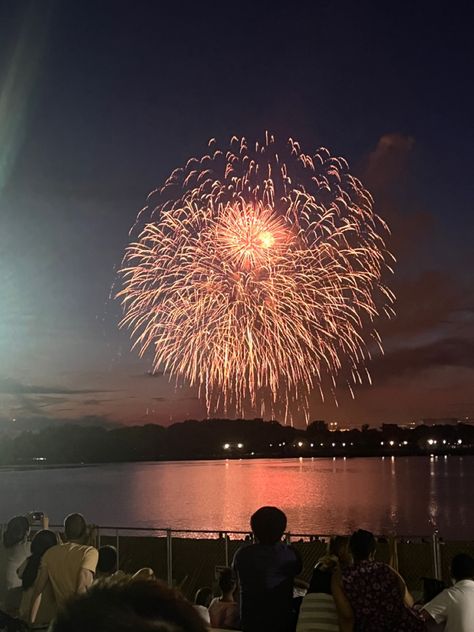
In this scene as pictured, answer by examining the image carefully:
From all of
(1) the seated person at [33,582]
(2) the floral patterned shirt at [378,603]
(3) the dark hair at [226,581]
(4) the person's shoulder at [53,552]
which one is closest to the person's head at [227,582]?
(3) the dark hair at [226,581]

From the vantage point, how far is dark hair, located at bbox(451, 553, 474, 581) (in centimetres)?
505

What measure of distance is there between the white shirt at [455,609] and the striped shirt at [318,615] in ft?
2.18

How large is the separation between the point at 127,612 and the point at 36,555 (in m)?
4.69

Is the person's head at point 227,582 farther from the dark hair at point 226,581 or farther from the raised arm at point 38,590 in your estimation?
the raised arm at point 38,590

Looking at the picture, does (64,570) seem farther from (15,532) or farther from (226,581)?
(226,581)

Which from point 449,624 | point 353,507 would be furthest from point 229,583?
point 353,507

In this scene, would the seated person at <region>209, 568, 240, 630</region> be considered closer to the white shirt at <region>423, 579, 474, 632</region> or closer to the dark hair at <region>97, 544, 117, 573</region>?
the dark hair at <region>97, 544, 117, 573</region>

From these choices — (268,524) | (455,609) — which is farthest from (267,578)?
(455,609)

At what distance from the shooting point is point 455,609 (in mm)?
4824

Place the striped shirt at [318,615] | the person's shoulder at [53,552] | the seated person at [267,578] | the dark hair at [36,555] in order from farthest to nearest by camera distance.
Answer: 1. the dark hair at [36,555]
2. the person's shoulder at [53,552]
3. the seated person at [267,578]
4. the striped shirt at [318,615]

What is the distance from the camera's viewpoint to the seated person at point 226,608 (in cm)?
618

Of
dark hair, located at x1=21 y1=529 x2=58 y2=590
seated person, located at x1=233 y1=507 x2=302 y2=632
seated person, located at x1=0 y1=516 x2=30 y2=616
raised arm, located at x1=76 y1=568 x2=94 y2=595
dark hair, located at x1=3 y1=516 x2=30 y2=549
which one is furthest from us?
dark hair, located at x1=3 y1=516 x2=30 y2=549

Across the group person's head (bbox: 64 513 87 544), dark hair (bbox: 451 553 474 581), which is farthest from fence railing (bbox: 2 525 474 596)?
dark hair (bbox: 451 553 474 581)

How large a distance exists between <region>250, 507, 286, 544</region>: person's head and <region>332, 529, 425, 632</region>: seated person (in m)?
0.58
